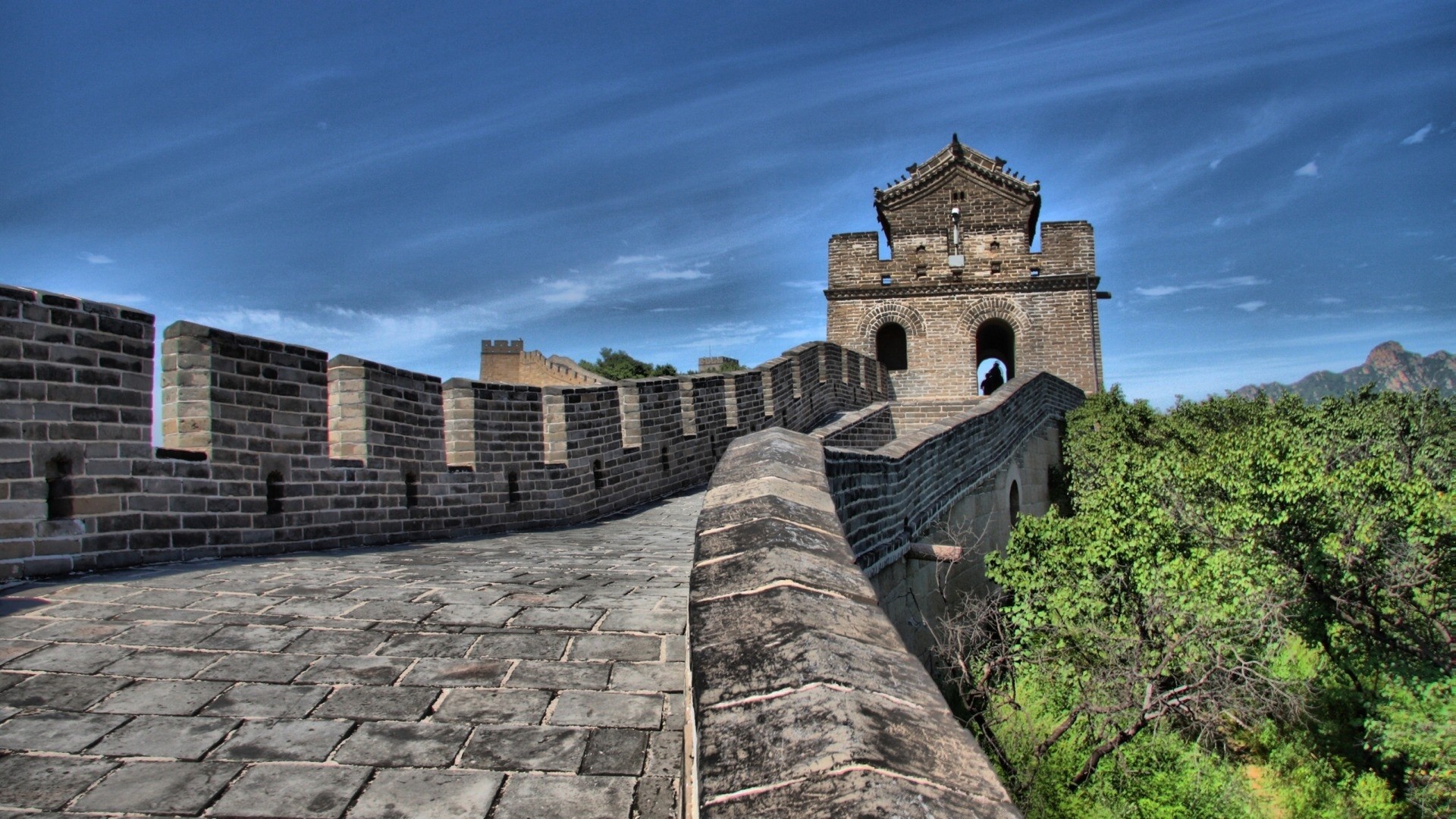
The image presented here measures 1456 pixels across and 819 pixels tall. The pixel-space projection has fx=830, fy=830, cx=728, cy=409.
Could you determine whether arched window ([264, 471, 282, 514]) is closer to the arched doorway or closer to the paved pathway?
the paved pathway

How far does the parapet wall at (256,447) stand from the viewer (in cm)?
496

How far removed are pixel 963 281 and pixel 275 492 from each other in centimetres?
1943

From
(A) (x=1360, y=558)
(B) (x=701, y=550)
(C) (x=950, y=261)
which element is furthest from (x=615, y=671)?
(C) (x=950, y=261)

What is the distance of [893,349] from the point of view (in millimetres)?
25453

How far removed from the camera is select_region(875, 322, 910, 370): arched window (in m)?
24.2

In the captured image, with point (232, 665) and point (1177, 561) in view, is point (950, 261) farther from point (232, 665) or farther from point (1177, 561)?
point (232, 665)

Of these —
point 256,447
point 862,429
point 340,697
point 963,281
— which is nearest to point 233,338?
point 256,447

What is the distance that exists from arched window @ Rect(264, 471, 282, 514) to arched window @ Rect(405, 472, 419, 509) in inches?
48.1

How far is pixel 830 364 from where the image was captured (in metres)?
17.1

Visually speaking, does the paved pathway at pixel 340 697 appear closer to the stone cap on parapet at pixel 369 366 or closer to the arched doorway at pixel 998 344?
the stone cap on parapet at pixel 369 366

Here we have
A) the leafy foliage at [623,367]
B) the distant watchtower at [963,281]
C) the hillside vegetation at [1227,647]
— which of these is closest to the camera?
A: the hillside vegetation at [1227,647]

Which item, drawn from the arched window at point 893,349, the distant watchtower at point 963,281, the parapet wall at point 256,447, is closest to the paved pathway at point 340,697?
the parapet wall at point 256,447

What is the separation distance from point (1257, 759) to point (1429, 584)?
3.40 meters

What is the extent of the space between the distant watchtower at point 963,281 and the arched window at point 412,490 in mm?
16504
